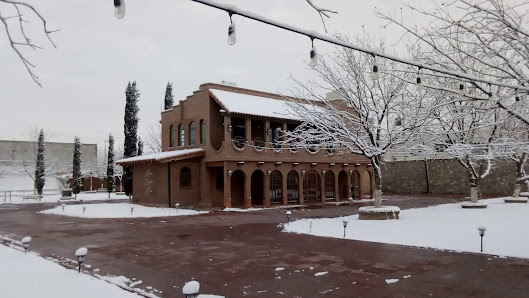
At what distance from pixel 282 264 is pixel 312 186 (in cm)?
2396

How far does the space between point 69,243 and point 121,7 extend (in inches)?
484

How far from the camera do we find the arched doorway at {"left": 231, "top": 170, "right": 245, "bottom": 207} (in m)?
30.1

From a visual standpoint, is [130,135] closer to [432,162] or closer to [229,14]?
[432,162]

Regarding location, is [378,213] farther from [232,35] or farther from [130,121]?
[130,121]

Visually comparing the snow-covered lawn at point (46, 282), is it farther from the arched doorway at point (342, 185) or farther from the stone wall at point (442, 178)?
the stone wall at point (442, 178)

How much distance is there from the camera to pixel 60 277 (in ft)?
28.3

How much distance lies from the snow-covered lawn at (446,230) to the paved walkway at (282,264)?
3.29 feet

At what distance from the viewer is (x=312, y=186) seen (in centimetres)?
3353

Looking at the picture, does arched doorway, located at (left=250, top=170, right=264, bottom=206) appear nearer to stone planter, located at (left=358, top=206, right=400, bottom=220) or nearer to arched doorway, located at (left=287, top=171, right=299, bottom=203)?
arched doorway, located at (left=287, top=171, right=299, bottom=203)

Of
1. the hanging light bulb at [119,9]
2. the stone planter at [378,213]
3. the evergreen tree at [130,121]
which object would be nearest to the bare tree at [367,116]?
the stone planter at [378,213]

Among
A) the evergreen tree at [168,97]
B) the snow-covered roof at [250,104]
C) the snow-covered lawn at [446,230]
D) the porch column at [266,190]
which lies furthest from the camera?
the evergreen tree at [168,97]

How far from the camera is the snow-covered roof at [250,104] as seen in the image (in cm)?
2783

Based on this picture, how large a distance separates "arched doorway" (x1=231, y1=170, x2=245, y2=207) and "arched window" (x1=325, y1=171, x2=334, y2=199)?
27.0 feet

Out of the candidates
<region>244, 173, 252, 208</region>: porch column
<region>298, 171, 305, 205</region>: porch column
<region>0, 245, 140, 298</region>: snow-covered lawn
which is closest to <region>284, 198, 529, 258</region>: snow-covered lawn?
<region>0, 245, 140, 298</region>: snow-covered lawn
